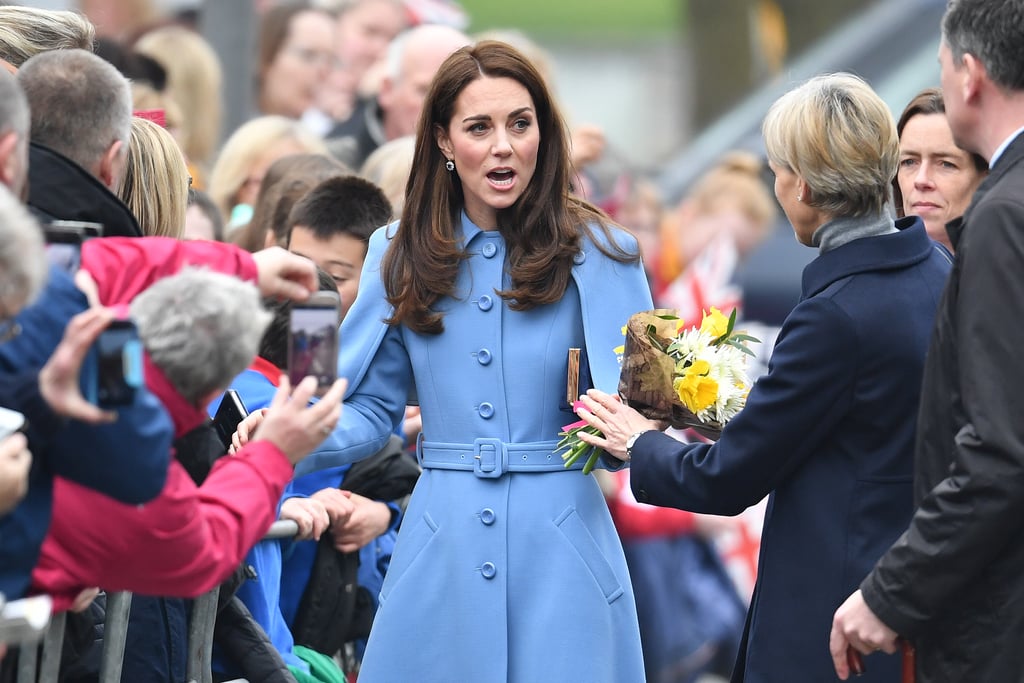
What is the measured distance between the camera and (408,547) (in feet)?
14.6

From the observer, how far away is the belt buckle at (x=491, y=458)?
441cm

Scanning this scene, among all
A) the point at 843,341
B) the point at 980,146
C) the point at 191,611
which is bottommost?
the point at 191,611

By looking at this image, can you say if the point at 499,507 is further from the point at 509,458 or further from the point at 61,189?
the point at 61,189

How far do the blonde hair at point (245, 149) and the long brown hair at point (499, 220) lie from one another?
109 inches

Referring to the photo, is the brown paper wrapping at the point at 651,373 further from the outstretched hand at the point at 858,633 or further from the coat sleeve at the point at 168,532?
the coat sleeve at the point at 168,532

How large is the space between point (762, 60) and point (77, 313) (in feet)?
42.3

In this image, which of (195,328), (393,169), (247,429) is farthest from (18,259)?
(393,169)

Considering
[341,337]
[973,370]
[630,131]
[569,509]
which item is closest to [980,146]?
[973,370]

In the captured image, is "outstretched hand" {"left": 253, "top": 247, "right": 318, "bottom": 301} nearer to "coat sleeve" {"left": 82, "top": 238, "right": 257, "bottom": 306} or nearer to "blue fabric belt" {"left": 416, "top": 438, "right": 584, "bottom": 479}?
"coat sleeve" {"left": 82, "top": 238, "right": 257, "bottom": 306}

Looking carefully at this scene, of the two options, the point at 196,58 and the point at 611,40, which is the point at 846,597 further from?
the point at 611,40

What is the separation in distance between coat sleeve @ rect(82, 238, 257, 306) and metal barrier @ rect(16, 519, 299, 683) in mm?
653

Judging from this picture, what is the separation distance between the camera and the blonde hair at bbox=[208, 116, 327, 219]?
7352 mm

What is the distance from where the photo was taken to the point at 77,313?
9.82ft

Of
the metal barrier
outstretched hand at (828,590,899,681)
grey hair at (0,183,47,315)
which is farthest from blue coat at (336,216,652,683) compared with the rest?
grey hair at (0,183,47,315)
